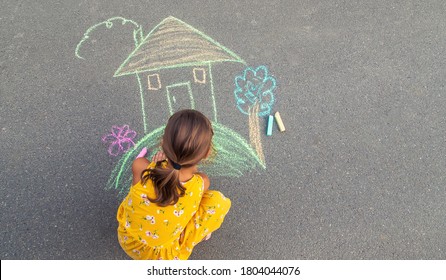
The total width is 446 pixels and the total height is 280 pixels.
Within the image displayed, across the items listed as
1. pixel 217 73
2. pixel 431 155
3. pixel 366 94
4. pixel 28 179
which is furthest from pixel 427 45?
pixel 28 179

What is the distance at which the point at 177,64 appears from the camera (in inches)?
114

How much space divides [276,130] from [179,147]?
1344 mm

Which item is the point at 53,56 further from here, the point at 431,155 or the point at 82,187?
the point at 431,155

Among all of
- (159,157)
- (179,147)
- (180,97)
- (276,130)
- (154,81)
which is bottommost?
(276,130)

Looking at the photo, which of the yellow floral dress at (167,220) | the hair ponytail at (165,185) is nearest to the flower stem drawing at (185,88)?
the yellow floral dress at (167,220)

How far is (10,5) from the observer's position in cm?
315

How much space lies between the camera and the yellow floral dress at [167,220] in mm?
1729

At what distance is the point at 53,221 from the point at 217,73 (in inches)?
66.9

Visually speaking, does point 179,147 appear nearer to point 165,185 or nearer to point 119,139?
point 165,185

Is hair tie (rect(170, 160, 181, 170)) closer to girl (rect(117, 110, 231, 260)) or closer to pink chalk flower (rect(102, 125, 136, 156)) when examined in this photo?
girl (rect(117, 110, 231, 260))

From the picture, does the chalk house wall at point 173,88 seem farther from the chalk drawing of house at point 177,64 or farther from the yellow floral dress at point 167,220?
the yellow floral dress at point 167,220

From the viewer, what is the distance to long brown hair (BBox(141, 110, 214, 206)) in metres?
1.51

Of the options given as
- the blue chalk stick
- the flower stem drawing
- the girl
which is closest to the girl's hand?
the girl

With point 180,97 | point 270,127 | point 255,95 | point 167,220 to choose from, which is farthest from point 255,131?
point 167,220
